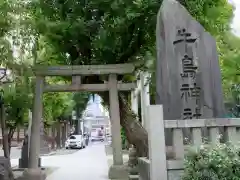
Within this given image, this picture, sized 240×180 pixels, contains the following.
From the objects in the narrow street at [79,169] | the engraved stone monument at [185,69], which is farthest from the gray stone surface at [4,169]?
the engraved stone monument at [185,69]

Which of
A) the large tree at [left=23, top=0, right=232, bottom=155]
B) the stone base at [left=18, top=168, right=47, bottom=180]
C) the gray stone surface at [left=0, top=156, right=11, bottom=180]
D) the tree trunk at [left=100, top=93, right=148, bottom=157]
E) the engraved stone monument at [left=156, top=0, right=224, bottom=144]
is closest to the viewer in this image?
the engraved stone monument at [left=156, top=0, right=224, bottom=144]

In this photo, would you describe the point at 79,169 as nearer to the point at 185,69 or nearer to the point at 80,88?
the point at 80,88

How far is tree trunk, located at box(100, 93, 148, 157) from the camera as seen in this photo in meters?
11.8

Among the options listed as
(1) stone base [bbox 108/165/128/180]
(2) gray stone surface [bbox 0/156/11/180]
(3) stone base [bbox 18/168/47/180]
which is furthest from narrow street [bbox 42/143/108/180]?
(2) gray stone surface [bbox 0/156/11/180]

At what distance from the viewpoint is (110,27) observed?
11.0m

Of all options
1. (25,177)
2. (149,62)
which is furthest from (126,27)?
(25,177)

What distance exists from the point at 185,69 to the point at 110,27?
13.2 feet

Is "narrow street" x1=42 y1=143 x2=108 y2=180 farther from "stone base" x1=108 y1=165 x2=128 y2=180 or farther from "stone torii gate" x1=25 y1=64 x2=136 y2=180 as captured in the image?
"stone torii gate" x1=25 y1=64 x2=136 y2=180

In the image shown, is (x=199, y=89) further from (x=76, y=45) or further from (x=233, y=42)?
(x=233, y=42)

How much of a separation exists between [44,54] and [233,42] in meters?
7.92

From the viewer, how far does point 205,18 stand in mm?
10578

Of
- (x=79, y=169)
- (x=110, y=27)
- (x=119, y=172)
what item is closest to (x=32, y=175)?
(x=119, y=172)

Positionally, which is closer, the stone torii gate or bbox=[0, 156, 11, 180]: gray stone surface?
bbox=[0, 156, 11, 180]: gray stone surface

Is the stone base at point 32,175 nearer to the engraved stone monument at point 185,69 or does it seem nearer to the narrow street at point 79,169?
the narrow street at point 79,169
